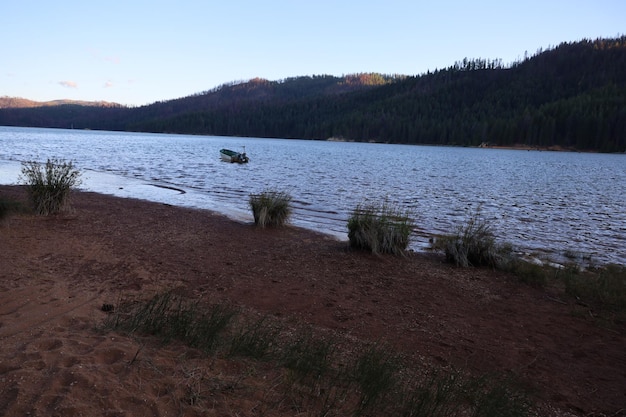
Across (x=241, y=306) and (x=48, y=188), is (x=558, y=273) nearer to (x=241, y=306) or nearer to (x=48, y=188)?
(x=241, y=306)

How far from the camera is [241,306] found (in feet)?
20.8

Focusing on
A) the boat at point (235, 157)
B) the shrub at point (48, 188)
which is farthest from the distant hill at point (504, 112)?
the shrub at point (48, 188)

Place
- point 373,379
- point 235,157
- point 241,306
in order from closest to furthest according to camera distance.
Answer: point 373,379 < point 241,306 < point 235,157

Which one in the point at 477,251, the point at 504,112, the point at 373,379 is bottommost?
the point at 477,251

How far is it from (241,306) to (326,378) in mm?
2647

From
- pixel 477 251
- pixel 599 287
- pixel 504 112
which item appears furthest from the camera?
pixel 504 112

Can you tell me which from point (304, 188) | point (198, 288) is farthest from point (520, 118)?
point (198, 288)

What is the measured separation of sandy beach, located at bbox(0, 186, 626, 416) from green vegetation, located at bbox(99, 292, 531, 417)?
142 mm

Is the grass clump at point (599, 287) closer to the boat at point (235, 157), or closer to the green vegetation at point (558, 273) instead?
the green vegetation at point (558, 273)

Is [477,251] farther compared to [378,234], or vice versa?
[378,234]

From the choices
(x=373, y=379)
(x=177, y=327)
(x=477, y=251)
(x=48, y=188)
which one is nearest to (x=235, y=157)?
(x=48, y=188)

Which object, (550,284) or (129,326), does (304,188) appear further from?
(129,326)

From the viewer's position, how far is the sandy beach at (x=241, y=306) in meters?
3.36

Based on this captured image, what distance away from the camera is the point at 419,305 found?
7.24 metres
